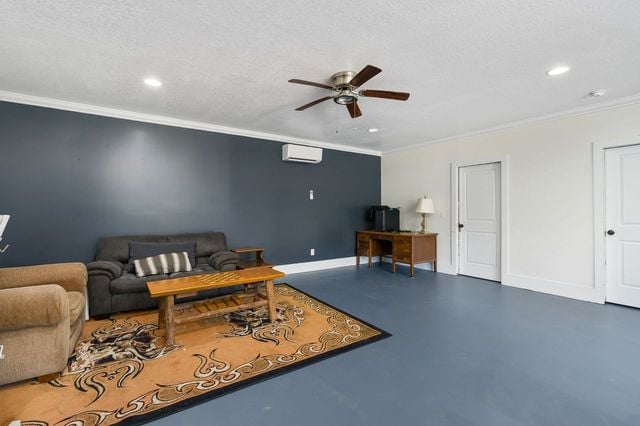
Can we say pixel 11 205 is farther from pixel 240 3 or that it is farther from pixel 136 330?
pixel 240 3

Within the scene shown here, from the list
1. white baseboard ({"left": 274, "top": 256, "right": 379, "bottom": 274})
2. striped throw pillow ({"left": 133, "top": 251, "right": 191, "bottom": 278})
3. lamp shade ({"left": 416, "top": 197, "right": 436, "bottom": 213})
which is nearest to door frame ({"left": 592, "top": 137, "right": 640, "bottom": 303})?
lamp shade ({"left": 416, "top": 197, "right": 436, "bottom": 213})

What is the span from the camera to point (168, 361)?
7.36 feet

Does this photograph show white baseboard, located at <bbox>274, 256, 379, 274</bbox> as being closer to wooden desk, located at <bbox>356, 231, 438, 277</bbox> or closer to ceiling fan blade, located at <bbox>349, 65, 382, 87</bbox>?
wooden desk, located at <bbox>356, 231, 438, 277</bbox>

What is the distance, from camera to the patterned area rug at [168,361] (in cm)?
172

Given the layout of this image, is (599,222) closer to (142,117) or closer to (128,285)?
(128,285)

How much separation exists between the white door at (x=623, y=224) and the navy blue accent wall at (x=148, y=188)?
384 cm

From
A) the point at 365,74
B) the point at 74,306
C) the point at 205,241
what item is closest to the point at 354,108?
the point at 365,74

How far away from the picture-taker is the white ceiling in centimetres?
187

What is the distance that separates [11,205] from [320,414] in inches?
158

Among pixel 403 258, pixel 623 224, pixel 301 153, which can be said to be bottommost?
pixel 403 258

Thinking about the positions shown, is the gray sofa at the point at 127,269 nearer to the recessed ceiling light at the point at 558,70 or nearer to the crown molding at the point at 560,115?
the recessed ceiling light at the point at 558,70

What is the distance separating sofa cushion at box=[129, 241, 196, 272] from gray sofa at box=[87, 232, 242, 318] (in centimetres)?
6

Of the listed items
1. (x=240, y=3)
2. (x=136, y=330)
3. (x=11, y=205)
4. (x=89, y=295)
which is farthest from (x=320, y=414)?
(x=11, y=205)

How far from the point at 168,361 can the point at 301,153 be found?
12.0ft
